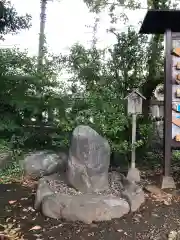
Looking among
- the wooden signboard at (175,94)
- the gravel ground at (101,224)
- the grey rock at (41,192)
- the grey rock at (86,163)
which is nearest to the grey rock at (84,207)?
the gravel ground at (101,224)

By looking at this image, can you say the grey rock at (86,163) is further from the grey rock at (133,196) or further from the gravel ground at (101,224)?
the gravel ground at (101,224)

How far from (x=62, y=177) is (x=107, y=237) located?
183 centimetres

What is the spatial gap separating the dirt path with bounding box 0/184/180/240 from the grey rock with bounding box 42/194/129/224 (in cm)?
9

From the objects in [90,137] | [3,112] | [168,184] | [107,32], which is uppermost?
[107,32]

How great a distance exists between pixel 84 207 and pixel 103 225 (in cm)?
33

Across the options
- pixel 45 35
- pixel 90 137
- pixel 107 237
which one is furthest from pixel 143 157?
pixel 45 35

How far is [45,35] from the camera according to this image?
11227 millimetres

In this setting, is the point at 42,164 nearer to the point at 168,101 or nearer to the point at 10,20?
the point at 168,101

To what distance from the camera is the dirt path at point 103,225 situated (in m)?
3.78

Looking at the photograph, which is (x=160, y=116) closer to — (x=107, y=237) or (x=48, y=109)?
(x=48, y=109)

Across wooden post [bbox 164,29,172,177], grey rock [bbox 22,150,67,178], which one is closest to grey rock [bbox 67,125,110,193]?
wooden post [bbox 164,29,172,177]

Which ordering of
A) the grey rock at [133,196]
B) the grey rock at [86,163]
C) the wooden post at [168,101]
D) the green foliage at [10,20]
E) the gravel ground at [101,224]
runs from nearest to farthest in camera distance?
the gravel ground at [101,224] → the grey rock at [133,196] → the grey rock at [86,163] → the wooden post at [168,101] → the green foliage at [10,20]

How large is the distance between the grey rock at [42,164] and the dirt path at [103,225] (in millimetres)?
1516

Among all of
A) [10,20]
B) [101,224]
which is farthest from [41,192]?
[10,20]
